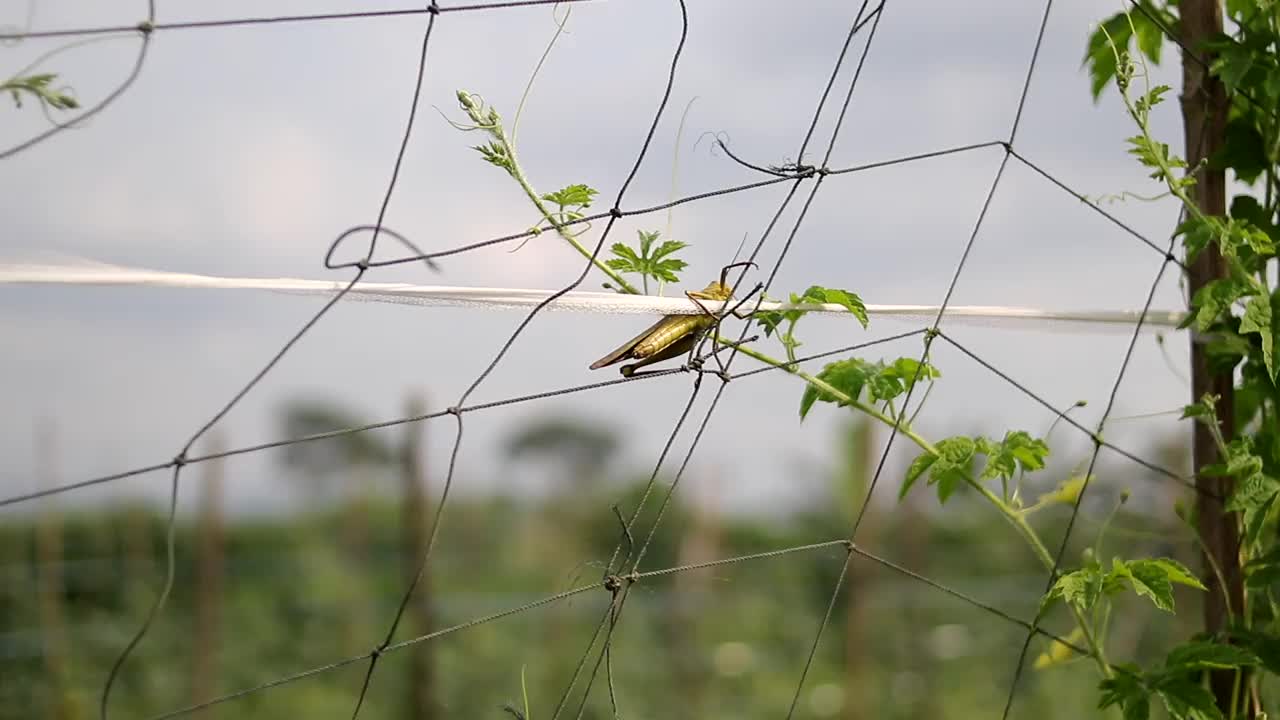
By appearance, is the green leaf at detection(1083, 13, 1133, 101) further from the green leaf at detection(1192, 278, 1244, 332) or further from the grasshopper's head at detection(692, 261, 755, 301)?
the grasshopper's head at detection(692, 261, 755, 301)

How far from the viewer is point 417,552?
325 cm

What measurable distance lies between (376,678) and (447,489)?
323 centimetres

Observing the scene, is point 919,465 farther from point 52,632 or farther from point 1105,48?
point 52,632

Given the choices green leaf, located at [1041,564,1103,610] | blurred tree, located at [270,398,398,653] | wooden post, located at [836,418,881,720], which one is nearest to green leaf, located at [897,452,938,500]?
green leaf, located at [1041,564,1103,610]

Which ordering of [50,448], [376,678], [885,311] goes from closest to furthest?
[885,311]
[50,448]
[376,678]

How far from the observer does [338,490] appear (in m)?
4.91

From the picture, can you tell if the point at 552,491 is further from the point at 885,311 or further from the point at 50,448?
the point at 885,311

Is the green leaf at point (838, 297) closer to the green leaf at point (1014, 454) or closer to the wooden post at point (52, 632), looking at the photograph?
the green leaf at point (1014, 454)

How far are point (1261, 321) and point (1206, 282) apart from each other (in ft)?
0.31

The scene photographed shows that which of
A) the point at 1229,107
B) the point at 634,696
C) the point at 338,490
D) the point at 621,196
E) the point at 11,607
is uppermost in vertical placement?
the point at 1229,107

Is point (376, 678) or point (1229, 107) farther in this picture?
point (376, 678)

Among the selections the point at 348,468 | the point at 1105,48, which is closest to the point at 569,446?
the point at 348,468

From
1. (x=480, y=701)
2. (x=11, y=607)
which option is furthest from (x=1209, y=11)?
(x=11, y=607)

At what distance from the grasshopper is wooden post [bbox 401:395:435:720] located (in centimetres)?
229
